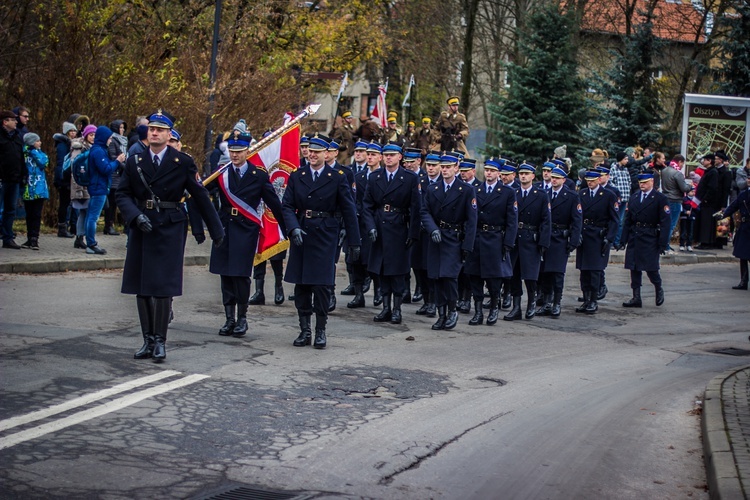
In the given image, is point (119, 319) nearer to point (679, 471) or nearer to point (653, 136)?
point (679, 471)

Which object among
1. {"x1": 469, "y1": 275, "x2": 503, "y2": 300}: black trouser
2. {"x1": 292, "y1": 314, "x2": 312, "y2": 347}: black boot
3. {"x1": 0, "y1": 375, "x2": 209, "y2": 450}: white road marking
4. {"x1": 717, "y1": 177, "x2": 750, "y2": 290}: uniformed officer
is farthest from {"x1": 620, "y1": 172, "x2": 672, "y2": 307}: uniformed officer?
{"x1": 0, "y1": 375, "x2": 209, "y2": 450}: white road marking

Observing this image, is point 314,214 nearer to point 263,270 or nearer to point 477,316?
point 263,270

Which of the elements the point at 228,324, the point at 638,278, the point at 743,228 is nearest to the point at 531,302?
the point at 638,278

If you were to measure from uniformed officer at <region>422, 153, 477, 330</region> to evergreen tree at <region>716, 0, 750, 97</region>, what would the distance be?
1990cm

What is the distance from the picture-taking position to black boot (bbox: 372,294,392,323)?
13703 millimetres

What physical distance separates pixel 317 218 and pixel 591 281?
5.92 meters

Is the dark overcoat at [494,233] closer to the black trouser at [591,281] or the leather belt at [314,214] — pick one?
the black trouser at [591,281]

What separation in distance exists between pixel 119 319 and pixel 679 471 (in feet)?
21.3

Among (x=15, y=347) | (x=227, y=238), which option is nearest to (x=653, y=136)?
(x=227, y=238)

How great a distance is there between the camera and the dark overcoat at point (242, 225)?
38.8 feet

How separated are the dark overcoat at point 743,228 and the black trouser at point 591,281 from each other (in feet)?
14.4

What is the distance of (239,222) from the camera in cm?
1197

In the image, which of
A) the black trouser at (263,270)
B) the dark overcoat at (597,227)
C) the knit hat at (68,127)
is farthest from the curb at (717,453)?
the knit hat at (68,127)

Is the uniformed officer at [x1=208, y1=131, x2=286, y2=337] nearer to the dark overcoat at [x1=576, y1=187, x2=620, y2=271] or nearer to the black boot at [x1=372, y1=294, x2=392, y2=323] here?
the black boot at [x1=372, y1=294, x2=392, y2=323]
